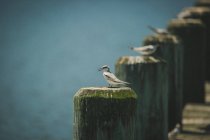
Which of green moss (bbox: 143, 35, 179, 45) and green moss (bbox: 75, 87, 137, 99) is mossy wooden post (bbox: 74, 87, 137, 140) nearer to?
green moss (bbox: 75, 87, 137, 99)

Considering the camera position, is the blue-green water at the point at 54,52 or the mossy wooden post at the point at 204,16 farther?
the blue-green water at the point at 54,52

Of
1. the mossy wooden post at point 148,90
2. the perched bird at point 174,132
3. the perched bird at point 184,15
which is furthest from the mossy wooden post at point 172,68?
the perched bird at point 184,15

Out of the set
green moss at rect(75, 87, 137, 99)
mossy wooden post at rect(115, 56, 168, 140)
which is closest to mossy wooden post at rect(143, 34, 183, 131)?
mossy wooden post at rect(115, 56, 168, 140)

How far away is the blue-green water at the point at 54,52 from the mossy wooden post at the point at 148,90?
9736 millimetres

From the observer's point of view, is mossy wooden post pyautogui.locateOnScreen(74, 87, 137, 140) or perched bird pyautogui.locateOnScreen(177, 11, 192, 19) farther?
perched bird pyautogui.locateOnScreen(177, 11, 192, 19)

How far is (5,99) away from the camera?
25.7 meters

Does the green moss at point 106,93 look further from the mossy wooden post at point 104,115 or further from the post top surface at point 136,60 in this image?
the post top surface at point 136,60

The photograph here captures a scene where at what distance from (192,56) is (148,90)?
149 inches

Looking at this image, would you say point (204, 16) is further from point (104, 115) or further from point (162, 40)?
point (104, 115)

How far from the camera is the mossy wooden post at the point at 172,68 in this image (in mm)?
9766

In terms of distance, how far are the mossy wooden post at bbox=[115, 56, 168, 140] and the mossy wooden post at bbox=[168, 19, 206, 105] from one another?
323 centimetres

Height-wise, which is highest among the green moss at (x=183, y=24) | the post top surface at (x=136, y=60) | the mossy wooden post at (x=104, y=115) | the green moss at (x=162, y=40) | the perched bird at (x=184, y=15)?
the perched bird at (x=184, y=15)

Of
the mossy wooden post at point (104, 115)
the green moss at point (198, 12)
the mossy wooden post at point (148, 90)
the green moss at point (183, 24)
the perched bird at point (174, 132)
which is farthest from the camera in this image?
the green moss at point (198, 12)

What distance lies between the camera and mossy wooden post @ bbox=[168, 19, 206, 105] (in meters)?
11.7
